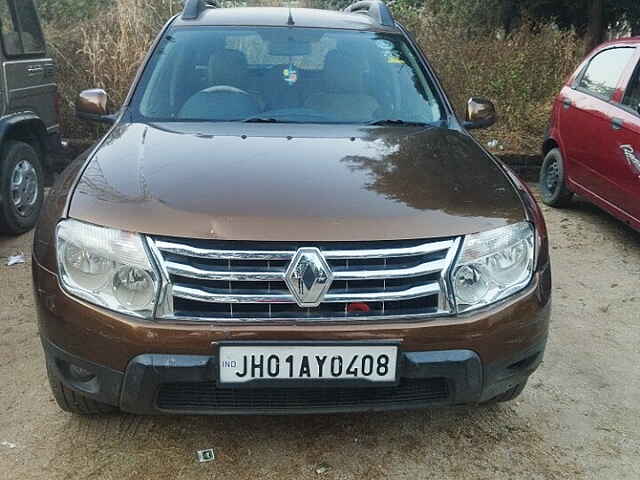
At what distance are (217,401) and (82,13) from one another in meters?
9.32

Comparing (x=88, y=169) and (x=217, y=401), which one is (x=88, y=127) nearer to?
(x=88, y=169)

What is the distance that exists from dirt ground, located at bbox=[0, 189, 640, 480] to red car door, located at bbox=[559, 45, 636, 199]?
2187 mm

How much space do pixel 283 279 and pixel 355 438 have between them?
917 millimetres

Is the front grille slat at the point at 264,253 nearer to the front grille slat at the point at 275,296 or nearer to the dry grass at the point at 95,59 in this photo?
the front grille slat at the point at 275,296

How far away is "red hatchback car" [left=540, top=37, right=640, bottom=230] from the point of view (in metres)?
4.65

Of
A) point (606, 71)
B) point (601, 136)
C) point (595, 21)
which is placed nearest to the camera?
point (601, 136)

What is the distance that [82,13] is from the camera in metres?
9.95

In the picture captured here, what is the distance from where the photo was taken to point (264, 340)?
2.03 m

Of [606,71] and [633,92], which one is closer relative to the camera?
[633,92]

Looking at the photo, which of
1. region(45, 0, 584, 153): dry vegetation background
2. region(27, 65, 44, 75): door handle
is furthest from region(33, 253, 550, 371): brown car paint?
region(45, 0, 584, 153): dry vegetation background

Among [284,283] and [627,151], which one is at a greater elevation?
[284,283]

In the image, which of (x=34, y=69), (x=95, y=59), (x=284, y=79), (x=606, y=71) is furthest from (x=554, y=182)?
(x=95, y=59)

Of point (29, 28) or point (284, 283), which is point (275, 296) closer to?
point (284, 283)

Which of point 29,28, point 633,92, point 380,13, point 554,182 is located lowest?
point 554,182
